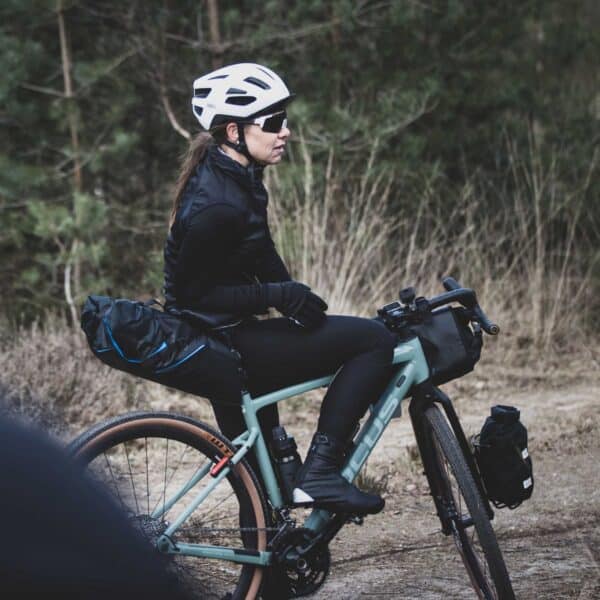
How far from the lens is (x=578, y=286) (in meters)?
10.2

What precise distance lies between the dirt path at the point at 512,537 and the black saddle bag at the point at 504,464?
588 millimetres

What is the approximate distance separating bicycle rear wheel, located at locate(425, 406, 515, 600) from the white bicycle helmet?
106 centimetres

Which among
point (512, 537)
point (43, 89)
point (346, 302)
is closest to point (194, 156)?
point (512, 537)

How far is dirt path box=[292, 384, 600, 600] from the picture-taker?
159 inches

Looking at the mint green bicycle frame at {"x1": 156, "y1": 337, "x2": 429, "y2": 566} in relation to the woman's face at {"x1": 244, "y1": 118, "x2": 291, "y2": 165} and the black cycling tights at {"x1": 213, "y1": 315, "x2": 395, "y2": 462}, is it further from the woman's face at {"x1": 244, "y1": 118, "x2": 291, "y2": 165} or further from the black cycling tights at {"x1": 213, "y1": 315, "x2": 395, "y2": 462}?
the woman's face at {"x1": 244, "y1": 118, "x2": 291, "y2": 165}

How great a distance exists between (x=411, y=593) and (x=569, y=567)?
64 cm

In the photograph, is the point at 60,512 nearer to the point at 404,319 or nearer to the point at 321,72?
the point at 404,319

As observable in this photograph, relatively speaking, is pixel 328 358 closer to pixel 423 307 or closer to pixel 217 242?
pixel 423 307


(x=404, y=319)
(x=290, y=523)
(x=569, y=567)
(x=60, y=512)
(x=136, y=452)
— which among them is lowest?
(x=136, y=452)

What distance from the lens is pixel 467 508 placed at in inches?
134

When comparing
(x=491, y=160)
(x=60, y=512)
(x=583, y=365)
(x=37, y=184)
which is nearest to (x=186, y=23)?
(x=37, y=184)

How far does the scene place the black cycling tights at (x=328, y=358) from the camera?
3.34m

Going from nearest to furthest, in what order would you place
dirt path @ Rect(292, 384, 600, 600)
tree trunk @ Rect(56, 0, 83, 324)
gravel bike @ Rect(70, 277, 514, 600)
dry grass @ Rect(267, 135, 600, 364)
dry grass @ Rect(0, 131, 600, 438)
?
gravel bike @ Rect(70, 277, 514, 600)
dirt path @ Rect(292, 384, 600, 600)
dry grass @ Rect(0, 131, 600, 438)
dry grass @ Rect(267, 135, 600, 364)
tree trunk @ Rect(56, 0, 83, 324)

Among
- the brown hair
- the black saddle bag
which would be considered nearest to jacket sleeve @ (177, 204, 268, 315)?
the brown hair
